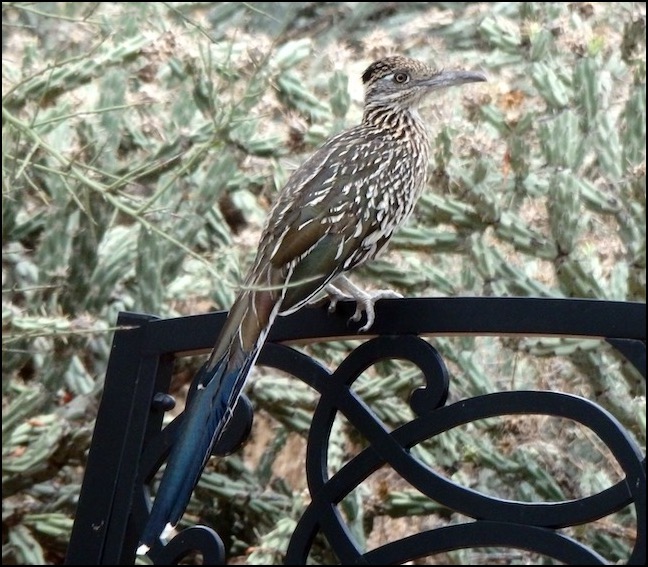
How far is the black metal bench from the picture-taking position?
1.87 m

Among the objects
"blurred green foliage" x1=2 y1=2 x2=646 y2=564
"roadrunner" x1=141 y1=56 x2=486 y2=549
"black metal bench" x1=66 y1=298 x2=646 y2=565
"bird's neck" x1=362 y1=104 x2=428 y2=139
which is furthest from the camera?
"blurred green foliage" x1=2 y1=2 x2=646 y2=564

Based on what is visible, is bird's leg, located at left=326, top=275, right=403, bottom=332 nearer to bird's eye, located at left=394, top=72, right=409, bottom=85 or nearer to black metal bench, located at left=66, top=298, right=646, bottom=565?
black metal bench, located at left=66, top=298, right=646, bottom=565

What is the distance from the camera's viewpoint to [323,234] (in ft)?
10.5

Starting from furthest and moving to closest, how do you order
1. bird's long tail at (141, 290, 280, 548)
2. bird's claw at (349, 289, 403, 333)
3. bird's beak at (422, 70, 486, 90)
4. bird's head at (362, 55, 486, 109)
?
bird's head at (362, 55, 486, 109) → bird's beak at (422, 70, 486, 90) → bird's claw at (349, 289, 403, 333) → bird's long tail at (141, 290, 280, 548)

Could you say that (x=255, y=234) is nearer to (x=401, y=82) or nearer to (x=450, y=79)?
(x=401, y=82)

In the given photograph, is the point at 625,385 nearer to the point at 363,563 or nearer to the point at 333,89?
the point at 333,89

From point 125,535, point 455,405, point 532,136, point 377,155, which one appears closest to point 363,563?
point 455,405

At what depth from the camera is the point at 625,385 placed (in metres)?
5.34

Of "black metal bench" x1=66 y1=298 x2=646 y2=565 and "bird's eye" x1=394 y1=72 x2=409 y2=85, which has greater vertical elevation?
"bird's eye" x1=394 y1=72 x2=409 y2=85

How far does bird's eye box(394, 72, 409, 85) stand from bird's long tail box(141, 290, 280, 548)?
6.22ft

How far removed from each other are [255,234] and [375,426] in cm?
418

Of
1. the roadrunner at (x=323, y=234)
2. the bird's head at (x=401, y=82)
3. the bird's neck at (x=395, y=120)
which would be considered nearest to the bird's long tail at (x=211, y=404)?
the roadrunner at (x=323, y=234)

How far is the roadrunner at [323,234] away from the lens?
6.95ft

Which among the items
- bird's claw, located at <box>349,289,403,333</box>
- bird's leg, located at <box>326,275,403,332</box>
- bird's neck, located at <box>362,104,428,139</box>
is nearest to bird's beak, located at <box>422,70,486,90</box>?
bird's neck, located at <box>362,104,428,139</box>
